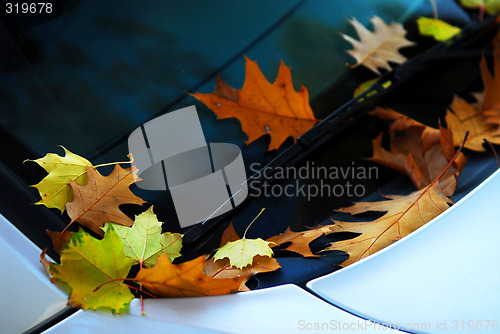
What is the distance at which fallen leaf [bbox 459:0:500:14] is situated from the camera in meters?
1.54

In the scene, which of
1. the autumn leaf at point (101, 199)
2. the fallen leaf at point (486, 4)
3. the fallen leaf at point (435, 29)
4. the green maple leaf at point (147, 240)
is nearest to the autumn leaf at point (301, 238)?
the green maple leaf at point (147, 240)

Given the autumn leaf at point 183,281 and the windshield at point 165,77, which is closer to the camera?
the autumn leaf at point 183,281

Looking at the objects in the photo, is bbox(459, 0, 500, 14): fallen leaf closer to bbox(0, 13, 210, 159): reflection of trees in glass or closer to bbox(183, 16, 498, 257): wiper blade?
bbox(183, 16, 498, 257): wiper blade

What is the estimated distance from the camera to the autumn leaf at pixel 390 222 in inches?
39.8

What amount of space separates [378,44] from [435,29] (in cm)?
22

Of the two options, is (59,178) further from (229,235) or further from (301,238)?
(301,238)

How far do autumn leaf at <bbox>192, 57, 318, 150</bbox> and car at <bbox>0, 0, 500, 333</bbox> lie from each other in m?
0.03

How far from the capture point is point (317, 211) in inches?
Answer: 45.0

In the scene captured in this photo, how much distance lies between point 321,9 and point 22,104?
3.04 ft

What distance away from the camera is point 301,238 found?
1056 mm

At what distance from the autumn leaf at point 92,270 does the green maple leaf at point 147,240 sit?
63 mm

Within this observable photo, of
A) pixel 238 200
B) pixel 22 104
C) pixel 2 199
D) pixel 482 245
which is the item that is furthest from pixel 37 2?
pixel 482 245

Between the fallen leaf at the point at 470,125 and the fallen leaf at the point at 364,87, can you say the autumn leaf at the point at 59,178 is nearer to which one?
the fallen leaf at the point at 364,87

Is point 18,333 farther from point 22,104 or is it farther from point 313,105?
point 313,105
